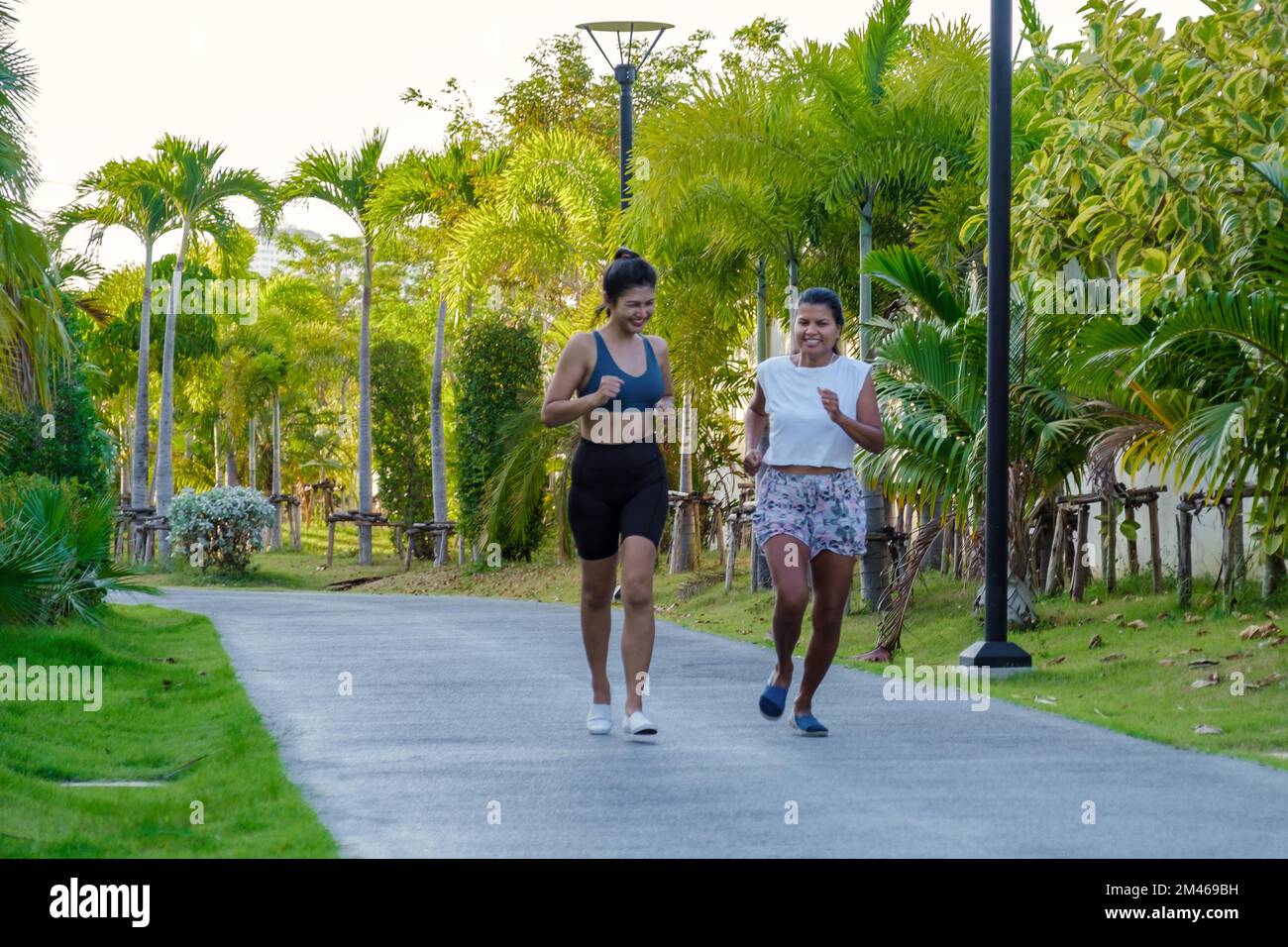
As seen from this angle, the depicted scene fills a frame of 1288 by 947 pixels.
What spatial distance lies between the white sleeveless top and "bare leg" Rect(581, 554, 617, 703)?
854 mm

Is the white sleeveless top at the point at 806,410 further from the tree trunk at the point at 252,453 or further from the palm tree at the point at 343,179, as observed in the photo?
the tree trunk at the point at 252,453

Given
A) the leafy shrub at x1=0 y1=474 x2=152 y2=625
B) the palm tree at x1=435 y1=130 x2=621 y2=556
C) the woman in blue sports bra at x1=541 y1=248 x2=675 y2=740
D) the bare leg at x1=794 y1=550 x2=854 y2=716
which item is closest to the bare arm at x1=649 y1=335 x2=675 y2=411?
the woman in blue sports bra at x1=541 y1=248 x2=675 y2=740

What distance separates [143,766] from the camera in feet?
27.8

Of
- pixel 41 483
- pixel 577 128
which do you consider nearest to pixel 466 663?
pixel 41 483

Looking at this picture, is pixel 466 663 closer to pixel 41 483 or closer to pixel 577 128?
pixel 41 483

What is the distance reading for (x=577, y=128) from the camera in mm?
36000

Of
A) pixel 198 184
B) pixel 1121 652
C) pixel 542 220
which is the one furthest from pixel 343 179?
pixel 1121 652

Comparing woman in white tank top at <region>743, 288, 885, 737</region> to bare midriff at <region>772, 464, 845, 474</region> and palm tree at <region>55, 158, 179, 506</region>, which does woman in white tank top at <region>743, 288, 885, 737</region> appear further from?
palm tree at <region>55, 158, 179, 506</region>

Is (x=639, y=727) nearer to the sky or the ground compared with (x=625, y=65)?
nearer to the ground

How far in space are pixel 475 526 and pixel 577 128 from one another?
985cm

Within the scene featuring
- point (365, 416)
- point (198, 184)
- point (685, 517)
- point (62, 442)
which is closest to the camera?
point (685, 517)

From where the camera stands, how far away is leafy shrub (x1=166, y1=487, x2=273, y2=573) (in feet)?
107

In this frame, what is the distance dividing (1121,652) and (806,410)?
454 cm

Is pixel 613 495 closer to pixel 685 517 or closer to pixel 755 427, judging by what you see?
pixel 755 427
